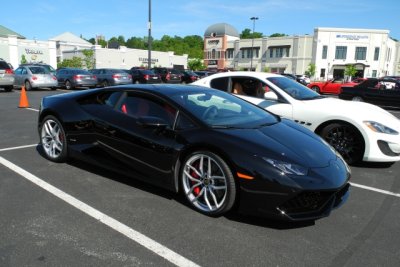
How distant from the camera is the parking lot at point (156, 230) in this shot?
9.11 feet

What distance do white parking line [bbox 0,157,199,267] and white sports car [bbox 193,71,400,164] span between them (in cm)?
361

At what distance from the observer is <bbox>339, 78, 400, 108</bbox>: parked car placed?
14180 mm

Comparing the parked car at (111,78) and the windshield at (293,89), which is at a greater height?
the windshield at (293,89)

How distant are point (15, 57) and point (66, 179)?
162 ft

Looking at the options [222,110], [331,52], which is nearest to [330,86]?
[222,110]

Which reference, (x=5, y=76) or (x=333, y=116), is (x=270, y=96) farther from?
A: (x=5, y=76)

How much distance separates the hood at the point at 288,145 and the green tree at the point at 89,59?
56.8 meters

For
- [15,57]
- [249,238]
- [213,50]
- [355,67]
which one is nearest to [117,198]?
[249,238]

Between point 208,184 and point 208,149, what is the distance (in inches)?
13.9

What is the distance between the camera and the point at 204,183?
11.6 ft

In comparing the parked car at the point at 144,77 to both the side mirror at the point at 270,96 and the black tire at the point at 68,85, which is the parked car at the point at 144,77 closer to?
the black tire at the point at 68,85

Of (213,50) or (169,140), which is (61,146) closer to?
(169,140)

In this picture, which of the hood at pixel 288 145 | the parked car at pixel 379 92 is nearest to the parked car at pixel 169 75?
the parked car at pixel 379 92

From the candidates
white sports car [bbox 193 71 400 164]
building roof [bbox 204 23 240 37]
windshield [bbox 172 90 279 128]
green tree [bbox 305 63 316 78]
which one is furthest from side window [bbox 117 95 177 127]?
building roof [bbox 204 23 240 37]
